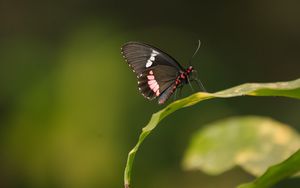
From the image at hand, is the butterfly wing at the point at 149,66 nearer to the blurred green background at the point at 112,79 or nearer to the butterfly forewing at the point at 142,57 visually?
the butterfly forewing at the point at 142,57

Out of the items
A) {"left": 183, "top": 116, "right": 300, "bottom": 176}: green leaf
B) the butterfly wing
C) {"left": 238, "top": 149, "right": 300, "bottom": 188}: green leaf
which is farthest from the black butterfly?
{"left": 238, "top": 149, "right": 300, "bottom": 188}: green leaf

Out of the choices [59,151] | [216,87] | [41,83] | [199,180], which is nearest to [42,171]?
[59,151]

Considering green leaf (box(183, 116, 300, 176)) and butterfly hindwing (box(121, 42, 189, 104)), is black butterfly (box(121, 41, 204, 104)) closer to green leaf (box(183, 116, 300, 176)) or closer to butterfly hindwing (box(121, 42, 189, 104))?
butterfly hindwing (box(121, 42, 189, 104))

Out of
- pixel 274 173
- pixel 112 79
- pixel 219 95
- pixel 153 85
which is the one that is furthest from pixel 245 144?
pixel 112 79

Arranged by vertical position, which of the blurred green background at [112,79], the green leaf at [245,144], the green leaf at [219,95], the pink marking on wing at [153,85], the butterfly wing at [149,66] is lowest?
the blurred green background at [112,79]

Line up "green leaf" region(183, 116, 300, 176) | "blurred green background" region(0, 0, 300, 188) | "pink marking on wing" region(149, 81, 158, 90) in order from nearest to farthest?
"green leaf" region(183, 116, 300, 176), "pink marking on wing" region(149, 81, 158, 90), "blurred green background" region(0, 0, 300, 188)

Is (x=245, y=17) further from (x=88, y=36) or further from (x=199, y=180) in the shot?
(x=199, y=180)

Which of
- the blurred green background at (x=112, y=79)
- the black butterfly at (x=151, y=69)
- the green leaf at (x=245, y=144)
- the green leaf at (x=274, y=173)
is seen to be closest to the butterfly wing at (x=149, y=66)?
the black butterfly at (x=151, y=69)
